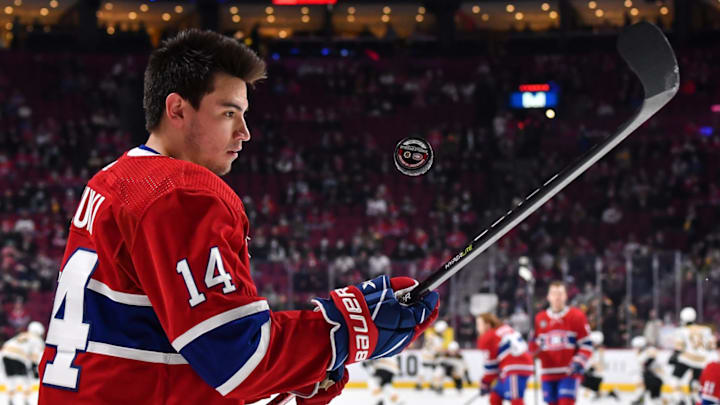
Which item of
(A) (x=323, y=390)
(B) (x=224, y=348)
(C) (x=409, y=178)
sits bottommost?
(A) (x=323, y=390)

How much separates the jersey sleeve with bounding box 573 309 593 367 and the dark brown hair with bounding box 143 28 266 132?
6.44m

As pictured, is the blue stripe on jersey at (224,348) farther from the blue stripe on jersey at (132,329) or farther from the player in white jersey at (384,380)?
the player in white jersey at (384,380)

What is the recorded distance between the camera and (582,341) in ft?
24.8

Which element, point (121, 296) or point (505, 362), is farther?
Answer: point (505, 362)

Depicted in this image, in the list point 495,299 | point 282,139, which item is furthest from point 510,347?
point 282,139

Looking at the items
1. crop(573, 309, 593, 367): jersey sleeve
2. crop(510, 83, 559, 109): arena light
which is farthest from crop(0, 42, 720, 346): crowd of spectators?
crop(573, 309, 593, 367): jersey sleeve

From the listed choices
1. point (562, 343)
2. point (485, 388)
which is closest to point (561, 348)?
point (562, 343)

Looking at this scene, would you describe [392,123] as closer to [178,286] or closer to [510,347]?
[510,347]

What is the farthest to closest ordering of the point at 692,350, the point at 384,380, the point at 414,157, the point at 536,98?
the point at 536,98
the point at 384,380
the point at 692,350
the point at 414,157

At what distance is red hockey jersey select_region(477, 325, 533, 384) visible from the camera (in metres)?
7.57

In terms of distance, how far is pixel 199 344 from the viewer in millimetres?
1215

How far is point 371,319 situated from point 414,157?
0.31 m

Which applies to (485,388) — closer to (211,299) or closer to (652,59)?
(652,59)

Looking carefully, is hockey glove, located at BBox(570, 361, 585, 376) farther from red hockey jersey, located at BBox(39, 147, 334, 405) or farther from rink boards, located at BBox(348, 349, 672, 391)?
red hockey jersey, located at BBox(39, 147, 334, 405)
